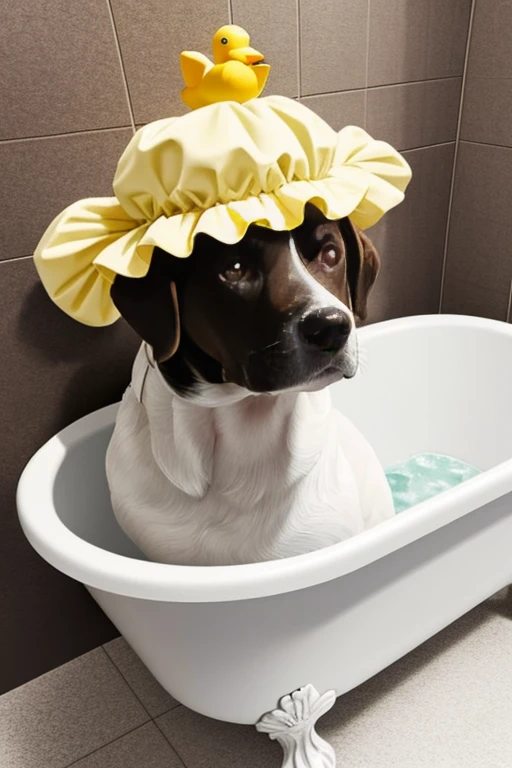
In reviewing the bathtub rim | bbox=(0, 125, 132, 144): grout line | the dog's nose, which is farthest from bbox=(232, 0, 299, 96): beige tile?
the bathtub rim

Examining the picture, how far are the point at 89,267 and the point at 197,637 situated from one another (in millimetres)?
545

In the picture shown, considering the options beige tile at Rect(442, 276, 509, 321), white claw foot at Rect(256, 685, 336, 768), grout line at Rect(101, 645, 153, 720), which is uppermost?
beige tile at Rect(442, 276, 509, 321)

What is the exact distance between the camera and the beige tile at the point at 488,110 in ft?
5.02

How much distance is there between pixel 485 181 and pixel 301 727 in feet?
4.37

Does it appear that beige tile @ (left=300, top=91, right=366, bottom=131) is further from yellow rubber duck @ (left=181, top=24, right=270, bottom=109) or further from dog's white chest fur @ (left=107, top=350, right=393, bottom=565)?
dog's white chest fur @ (left=107, top=350, right=393, bottom=565)

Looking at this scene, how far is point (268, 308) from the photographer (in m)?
0.79

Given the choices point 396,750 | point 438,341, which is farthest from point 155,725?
point 438,341

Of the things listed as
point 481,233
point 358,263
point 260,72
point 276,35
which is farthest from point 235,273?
point 481,233

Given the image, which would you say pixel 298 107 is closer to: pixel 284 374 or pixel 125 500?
pixel 284 374

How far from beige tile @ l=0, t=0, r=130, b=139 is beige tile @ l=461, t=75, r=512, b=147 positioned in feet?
3.02

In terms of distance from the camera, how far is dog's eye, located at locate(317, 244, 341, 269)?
853 mm

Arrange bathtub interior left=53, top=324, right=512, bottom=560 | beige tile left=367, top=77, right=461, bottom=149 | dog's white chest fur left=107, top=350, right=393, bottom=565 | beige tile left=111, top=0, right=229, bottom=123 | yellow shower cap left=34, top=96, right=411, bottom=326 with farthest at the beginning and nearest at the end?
bathtub interior left=53, top=324, right=512, bottom=560 < beige tile left=367, top=77, right=461, bottom=149 < beige tile left=111, top=0, right=229, bottom=123 < dog's white chest fur left=107, top=350, right=393, bottom=565 < yellow shower cap left=34, top=96, right=411, bottom=326

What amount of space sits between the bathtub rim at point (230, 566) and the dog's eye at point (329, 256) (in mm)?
378

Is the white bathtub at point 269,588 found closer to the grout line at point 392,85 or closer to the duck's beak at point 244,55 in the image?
the duck's beak at point 244,55
